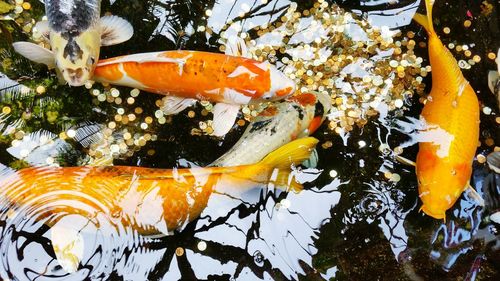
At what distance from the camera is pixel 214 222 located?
203 centimetres

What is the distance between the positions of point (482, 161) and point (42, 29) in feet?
5.77

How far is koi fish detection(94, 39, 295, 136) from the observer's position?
2.00 m

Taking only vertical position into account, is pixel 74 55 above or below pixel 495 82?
above

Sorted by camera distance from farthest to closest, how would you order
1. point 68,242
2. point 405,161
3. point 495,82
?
point 495,82, point 405,161, point 68,242

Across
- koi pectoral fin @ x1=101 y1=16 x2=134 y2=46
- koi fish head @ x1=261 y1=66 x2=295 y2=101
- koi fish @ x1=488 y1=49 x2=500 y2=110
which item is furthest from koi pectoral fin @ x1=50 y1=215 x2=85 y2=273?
koi fish @ x1=488 y1=49 x2=500 y2=110

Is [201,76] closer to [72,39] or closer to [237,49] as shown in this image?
[237,49]

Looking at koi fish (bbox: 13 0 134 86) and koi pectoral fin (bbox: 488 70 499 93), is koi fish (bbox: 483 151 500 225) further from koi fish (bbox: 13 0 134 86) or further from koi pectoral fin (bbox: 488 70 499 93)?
koi fish (bbox: 13 0 134 86)

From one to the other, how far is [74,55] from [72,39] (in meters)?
0.07

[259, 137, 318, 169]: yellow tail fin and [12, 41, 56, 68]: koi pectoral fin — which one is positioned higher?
[12, 41, 56, 68]: koi pectoral fin

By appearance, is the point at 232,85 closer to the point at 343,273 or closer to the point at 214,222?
the point at 214,222

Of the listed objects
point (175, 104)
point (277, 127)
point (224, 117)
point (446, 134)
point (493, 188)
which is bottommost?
point (493, 188)

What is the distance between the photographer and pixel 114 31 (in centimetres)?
218

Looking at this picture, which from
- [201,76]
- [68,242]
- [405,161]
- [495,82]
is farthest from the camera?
[495,82]

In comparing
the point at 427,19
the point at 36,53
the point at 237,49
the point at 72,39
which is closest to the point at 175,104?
the point at 237,49
